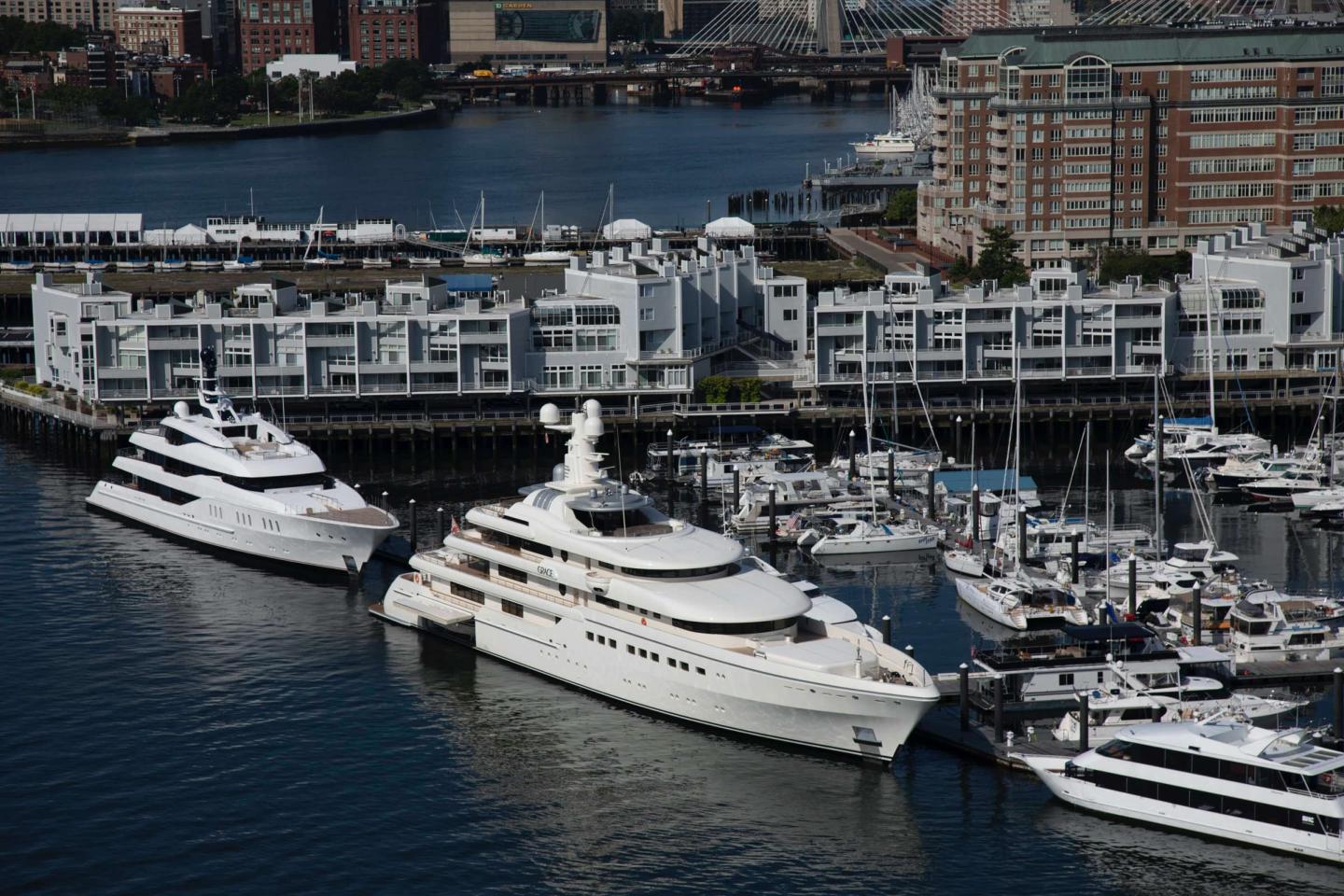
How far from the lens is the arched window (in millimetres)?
87875

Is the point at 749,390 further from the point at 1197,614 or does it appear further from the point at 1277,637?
the point at 1277,637

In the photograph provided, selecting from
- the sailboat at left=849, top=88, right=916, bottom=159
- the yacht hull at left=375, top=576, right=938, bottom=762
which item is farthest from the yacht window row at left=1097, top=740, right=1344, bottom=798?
the sailboat at left=849, top=88, right=916, bottom=159

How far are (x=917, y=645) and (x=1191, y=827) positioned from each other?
10.7 m

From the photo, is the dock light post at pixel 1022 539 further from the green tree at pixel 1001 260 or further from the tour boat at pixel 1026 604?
the green tree at pixel 1001 260

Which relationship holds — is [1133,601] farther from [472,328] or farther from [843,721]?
[472,328]

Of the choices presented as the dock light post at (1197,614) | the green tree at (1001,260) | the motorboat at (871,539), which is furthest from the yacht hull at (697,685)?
the green tree at (1001,260)

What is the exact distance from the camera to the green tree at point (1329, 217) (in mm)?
84375

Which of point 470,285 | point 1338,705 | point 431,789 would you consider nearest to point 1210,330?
point 470,285

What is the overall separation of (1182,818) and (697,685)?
901cm

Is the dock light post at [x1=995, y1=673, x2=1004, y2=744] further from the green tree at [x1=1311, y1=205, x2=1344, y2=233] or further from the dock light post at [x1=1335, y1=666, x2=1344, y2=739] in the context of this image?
the green tree at [x1=1311, y1=205, x2=1344, y2=233]

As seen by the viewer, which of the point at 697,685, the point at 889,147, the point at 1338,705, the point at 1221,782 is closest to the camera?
the point at 1221,782

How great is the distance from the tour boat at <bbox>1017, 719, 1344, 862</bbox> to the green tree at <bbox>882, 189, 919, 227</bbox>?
3078 inches

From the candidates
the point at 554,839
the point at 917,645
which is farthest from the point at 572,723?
the point at 917,645

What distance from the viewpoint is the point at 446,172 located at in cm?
15462
